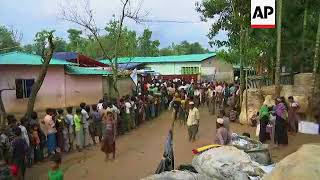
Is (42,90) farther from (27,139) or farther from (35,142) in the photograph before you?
(27,139)

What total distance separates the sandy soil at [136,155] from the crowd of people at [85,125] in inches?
13.6

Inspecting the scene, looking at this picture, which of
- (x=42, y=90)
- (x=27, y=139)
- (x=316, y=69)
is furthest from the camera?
(x=42, y=90)

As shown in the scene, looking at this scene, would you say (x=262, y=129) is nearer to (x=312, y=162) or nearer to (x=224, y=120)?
(x=224, y=120)

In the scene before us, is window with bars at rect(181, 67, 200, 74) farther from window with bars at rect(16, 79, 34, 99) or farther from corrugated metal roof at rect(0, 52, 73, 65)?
window with bars at rect(16, 79, 34, 99)

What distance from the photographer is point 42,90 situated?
22.0m

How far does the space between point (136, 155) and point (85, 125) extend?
173 centimetres

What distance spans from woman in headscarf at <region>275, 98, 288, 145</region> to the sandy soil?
287 millimetres

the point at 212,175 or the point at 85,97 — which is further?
the point at 85,97

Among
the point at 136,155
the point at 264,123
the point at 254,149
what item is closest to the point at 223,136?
the point at 254,149

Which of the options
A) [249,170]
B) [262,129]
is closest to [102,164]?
[262,129]

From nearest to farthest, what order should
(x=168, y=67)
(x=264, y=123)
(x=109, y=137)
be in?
(x=109, y=137) < (x=264, y=123) < (x=168, y=67)

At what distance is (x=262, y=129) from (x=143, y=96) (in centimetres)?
821

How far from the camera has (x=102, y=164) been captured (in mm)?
12969

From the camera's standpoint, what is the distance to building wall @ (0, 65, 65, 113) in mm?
20344
